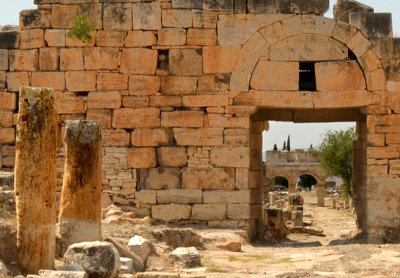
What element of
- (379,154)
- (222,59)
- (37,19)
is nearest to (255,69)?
(222,59)

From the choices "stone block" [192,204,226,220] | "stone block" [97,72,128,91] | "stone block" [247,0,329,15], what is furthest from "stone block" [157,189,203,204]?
"stone block" [247,0,329,15]

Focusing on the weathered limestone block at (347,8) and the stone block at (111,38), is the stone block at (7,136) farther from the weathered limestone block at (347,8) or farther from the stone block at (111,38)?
the weathered limestone block at (347,8)

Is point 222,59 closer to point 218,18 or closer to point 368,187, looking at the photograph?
point 218,18

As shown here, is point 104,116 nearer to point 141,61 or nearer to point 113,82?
point 113,82

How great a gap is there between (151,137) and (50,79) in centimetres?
236

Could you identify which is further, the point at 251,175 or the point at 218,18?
the point at 251,175

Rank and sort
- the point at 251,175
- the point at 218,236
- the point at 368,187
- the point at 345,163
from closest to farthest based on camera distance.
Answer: the point at 218,236 < the point at 368,187 < the point at 251,175 < the point at 345,163

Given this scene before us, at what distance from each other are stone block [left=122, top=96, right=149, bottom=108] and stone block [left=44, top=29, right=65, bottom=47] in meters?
1.72

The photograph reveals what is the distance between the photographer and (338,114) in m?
12.8

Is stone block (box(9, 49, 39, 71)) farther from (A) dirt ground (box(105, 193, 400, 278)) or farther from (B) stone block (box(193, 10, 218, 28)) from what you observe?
(A) dirt ground (box(105, 193, 400, 278))

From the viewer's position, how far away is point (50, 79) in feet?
39.2

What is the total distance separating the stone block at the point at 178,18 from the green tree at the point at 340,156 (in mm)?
24143

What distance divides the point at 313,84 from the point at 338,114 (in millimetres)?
1274

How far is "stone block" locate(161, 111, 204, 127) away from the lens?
11.6 m
